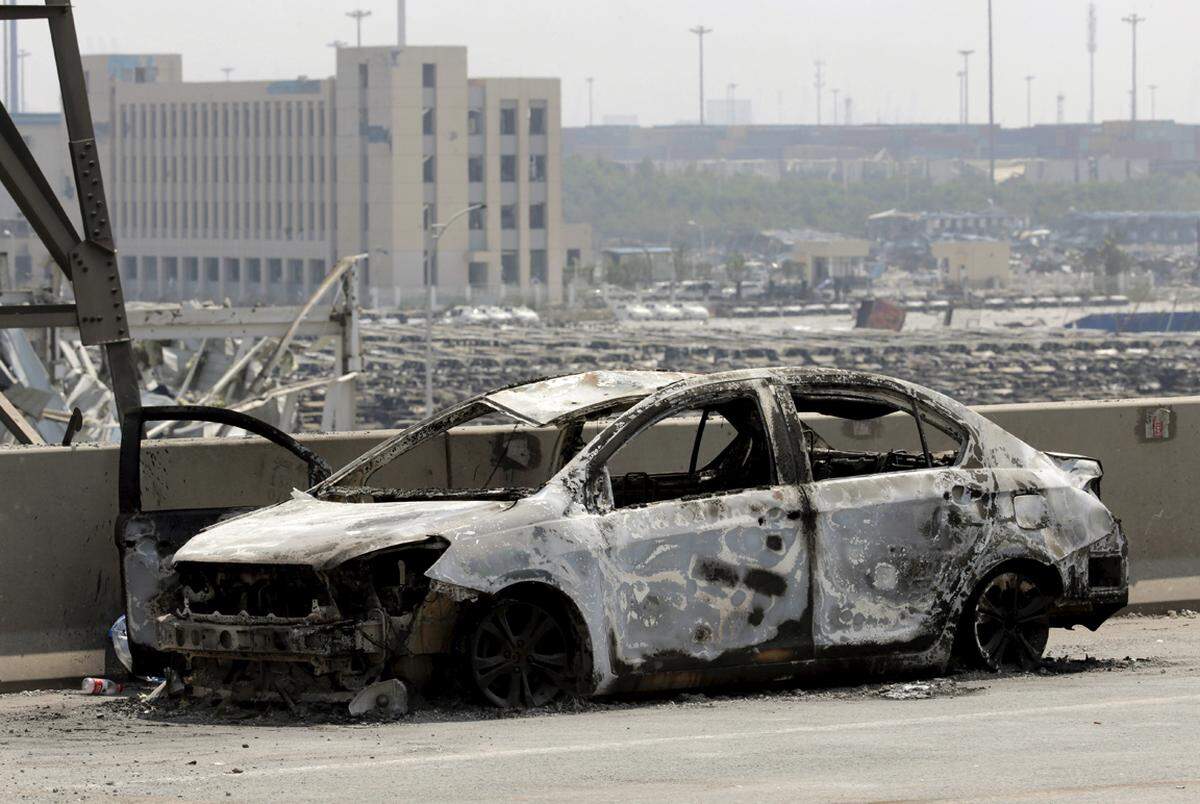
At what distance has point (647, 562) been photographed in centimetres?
811

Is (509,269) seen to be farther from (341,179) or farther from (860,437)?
(860,437)

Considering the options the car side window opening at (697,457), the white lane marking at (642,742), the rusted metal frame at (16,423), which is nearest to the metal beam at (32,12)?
the rusted metal frame at (16,423)

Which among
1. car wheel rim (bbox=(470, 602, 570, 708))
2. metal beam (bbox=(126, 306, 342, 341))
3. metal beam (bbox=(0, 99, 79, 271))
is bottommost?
car wheel rim (bbox=(470, 602, 570, 708))

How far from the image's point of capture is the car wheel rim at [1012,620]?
9.03 meters

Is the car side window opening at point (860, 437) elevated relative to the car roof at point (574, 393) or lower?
lower

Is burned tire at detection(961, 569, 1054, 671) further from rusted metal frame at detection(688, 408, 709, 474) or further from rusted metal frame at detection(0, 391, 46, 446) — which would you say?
rusted metal frame at detection(0, 391, 46, 446)

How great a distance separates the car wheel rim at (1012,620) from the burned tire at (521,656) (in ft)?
6.81

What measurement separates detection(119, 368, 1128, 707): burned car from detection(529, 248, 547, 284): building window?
169 m

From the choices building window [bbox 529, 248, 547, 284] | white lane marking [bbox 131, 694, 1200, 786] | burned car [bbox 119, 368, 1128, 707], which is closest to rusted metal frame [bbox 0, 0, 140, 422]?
burned car [bbox 119, 368, 1128, 707]

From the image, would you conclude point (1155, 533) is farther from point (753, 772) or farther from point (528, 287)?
point (528, 287)

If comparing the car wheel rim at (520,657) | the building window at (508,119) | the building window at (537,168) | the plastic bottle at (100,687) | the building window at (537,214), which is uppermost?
the building window at (508,119)

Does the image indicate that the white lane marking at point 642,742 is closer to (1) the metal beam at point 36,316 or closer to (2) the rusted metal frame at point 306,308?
(1) the metal beam at point 36,316

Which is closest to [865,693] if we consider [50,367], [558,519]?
[558,519]

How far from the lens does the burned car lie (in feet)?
25.7
